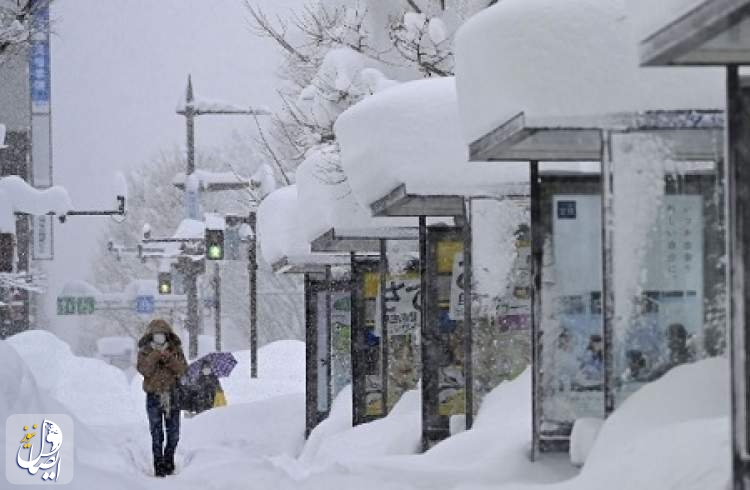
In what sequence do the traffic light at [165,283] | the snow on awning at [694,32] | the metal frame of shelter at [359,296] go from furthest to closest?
the traffic light at [165,283], the metal frame of shelter at [359,296], the snow on awning at [694,32]

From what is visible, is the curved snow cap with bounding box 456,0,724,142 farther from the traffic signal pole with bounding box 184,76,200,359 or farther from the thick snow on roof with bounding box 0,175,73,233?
the traffic signal pole with bounding box 184,76,200,359

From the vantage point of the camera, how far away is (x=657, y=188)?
33.4ft

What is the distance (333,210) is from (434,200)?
14.2 ft

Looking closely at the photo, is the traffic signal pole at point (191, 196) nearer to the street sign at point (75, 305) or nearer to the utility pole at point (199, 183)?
the utility pole at point (199, 183)

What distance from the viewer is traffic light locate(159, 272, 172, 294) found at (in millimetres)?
58125

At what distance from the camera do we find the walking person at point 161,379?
52.7ft

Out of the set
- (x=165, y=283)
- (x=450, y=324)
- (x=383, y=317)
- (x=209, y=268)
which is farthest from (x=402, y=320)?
(x=209, y=268)

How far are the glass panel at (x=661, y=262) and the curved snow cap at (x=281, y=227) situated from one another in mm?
13106

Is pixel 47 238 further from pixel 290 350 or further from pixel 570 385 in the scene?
pixel 570 385

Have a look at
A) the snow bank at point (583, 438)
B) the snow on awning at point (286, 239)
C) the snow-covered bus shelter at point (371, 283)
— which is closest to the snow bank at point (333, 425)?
the snow-covered bus shelter at point (371, 283)

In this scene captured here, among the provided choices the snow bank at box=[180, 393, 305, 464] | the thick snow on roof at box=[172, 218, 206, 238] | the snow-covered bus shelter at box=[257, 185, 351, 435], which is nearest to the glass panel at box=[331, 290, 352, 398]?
the snow-covered bus shelter at box=[257, 185, 351, 435]

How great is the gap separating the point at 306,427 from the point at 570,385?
11875mm

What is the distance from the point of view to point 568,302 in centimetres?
1161

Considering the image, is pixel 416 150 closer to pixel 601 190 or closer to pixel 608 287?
pixel 601 190
